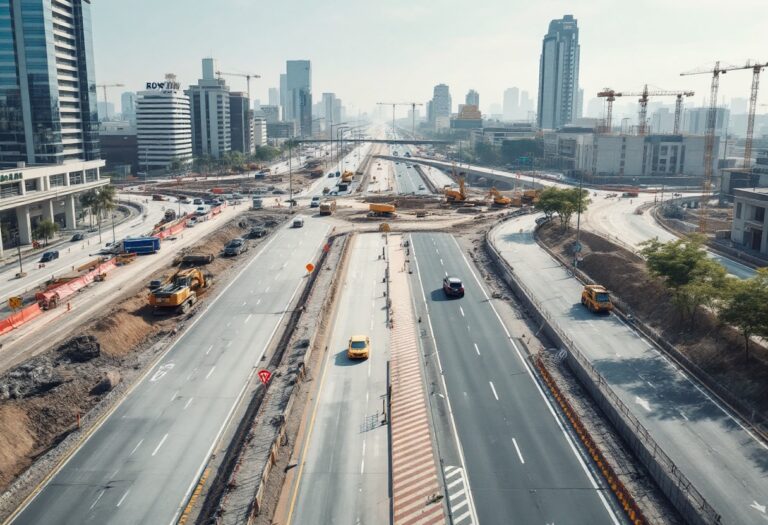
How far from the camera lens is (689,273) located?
57250mm

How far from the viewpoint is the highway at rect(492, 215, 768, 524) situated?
3362 centimetres

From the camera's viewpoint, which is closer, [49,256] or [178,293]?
[178,293]

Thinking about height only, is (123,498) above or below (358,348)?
below

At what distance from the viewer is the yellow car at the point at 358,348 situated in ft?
168

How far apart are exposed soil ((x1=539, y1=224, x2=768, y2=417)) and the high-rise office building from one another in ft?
332

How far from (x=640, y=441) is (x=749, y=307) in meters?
16.3

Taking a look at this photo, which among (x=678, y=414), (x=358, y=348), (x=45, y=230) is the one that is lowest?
Answer: (x=678, y=414)

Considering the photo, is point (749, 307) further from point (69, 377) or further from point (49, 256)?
point (49, 256)

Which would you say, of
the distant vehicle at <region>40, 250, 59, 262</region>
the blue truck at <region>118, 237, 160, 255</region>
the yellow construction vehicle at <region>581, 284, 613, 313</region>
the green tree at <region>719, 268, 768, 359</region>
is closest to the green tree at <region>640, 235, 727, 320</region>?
the green tree at <region>719, 268, 768, 359</region>

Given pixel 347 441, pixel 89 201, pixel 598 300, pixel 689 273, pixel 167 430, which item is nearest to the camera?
pixel 347 441

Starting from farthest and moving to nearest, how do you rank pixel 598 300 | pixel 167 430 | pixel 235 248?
pixel 235 248 → pixel 598 300 → pixel 167 430

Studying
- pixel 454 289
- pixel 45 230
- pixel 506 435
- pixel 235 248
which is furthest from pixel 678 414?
pixel 45 230

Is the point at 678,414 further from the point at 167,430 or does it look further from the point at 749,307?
the point at 167,430

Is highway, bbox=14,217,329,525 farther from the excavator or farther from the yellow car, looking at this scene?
the yellow car
